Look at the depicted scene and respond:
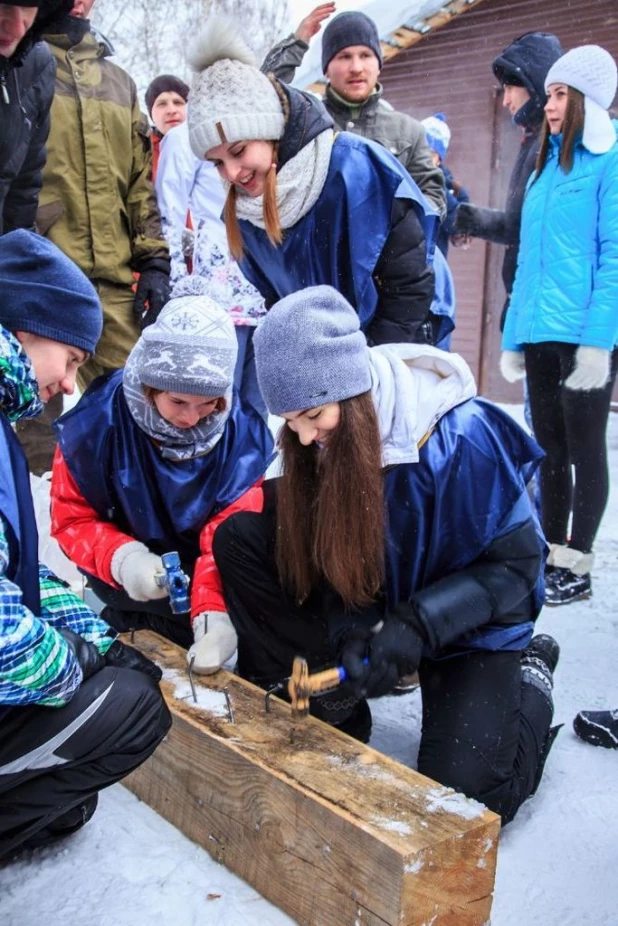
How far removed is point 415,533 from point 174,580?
673 millimetres

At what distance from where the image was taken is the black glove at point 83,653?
1.73 metres

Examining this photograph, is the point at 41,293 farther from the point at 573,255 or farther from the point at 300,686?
the point at 573,255

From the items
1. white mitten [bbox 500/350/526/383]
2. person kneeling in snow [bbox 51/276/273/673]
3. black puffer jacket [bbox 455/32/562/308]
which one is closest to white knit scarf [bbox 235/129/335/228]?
person kneeling in snow [bbox 51/276/273/673]

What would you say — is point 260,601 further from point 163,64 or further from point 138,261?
→ point 163,64

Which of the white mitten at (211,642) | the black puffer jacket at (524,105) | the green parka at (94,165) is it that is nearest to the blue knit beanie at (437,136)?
the black puffer jacket at (524,105)

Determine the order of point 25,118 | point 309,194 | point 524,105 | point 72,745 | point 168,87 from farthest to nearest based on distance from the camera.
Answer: point 168,87 → point 524,105 → point 25,118 → point 309,194 → point 72,745

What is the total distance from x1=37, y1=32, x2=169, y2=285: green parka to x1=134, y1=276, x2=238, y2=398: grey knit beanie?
136 centimetres

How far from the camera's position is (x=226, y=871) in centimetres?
192

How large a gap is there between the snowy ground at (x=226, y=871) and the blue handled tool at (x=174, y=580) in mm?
488

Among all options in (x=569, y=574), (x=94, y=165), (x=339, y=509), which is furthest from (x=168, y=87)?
(x=339, y=509)

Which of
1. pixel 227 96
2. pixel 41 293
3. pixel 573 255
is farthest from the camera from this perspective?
pixel 573 255

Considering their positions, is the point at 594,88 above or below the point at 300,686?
above

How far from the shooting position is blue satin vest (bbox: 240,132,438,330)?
106 inches

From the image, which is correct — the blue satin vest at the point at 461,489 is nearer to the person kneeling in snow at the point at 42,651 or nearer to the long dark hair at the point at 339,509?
the long dark hair at the point at 339,509
